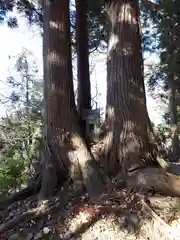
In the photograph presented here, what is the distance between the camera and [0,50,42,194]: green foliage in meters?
13.0

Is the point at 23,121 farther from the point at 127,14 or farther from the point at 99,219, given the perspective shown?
the point at 99,219

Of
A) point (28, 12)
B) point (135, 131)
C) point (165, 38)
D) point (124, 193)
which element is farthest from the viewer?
point (165, 38)

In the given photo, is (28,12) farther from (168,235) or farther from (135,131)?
(168,235)

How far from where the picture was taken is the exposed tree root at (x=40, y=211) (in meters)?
4.89

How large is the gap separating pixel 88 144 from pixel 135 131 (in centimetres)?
93

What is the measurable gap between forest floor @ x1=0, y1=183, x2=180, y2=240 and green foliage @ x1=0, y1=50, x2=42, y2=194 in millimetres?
5637

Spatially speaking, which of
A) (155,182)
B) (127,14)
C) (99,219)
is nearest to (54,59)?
(127,14)

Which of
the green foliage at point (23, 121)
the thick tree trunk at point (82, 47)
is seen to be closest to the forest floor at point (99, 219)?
the thick tree trunk at point (82, 47)

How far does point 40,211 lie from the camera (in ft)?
16.3

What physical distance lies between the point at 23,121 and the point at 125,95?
1120 centimetres

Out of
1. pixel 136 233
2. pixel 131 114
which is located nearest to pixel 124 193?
pixel 136 233

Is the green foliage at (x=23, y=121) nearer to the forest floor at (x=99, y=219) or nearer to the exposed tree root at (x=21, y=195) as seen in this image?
the exposed tree root at (x=21, y=195)

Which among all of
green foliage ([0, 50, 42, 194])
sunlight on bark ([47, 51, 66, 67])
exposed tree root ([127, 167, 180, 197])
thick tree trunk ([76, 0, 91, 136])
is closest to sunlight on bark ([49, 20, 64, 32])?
sunlight on bark ([47, 51, 66, 67])

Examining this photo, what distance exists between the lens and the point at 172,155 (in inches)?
575
